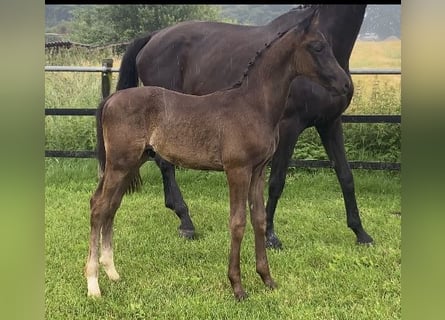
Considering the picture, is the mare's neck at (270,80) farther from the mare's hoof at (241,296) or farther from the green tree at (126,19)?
the mare's hoof at (241,296)

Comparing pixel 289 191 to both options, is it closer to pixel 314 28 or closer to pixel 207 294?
pixel 207 294

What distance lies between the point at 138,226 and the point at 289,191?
1.01 meters

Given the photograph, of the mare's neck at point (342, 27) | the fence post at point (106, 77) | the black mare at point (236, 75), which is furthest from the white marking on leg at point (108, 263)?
the mare's neck at point (342, 27)

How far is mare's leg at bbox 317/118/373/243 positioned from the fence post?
139cm

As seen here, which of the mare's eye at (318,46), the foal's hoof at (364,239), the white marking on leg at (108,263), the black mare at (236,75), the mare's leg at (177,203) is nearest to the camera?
the mare's eye at (318,46)

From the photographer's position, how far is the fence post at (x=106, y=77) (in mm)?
2902

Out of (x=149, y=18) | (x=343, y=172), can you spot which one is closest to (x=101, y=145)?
(x=149, y=18)

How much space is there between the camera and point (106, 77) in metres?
2.91

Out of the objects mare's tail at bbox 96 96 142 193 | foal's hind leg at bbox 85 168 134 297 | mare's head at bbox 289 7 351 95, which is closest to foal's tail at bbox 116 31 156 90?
mare's tail at bbox 96 96 142 193

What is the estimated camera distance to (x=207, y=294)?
98.2 inches

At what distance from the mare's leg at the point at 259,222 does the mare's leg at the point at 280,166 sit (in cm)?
44

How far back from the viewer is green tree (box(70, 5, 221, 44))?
253cm

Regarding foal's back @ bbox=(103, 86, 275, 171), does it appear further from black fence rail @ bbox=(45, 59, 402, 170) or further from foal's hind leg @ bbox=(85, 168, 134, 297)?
black fence rail @ bbox=(45, 59, 402, 170)
